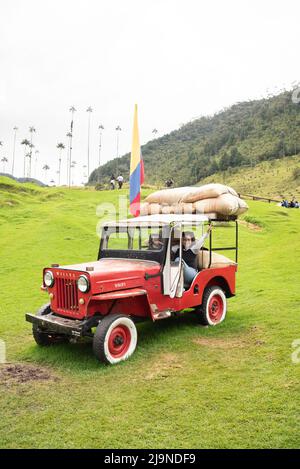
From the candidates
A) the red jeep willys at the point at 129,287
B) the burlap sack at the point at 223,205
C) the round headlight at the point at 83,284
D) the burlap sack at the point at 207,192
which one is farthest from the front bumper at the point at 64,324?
the burlap sack at the point at 207,192

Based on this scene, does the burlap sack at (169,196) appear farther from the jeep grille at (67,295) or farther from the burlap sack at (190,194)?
the jeep grille at (67,295)

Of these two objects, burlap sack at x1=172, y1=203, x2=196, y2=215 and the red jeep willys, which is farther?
burlap sack at x1=172, y1=203, x2=196, y2=215

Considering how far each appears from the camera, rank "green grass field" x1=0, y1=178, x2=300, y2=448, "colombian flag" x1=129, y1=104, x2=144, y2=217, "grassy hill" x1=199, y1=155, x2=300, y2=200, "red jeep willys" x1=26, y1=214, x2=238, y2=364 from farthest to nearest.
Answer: "grassy hill" x1=199, y1=155, x2=300, y2=200 → "colombian flag" x1=129, y1=104, x2=144, y2=217 → "red jeep willys" x1=26, y1=214, x2=238, y2=364 → "green grass field" x1=0, y1=178, x2=300, y2=448

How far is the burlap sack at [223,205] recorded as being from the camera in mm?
8656

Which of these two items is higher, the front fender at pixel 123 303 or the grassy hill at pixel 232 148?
the grassy hill at pixel 232 148

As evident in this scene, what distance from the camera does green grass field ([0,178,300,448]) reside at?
445 centimetres

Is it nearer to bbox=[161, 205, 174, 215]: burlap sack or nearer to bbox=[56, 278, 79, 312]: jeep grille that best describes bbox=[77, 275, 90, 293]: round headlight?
bbox=[56, 278, 79, 312]: jeep grille

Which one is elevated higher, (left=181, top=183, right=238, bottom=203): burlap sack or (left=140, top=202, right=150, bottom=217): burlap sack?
(left=181, top=183, right=238, bottom=203): burlap sack

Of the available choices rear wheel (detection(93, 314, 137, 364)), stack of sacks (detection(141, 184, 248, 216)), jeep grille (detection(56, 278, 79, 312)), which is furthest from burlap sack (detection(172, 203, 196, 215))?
jeep grille (detection(56, 278, 79, 312))

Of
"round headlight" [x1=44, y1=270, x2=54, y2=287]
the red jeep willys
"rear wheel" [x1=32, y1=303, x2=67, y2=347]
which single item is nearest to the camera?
the red jeep willys

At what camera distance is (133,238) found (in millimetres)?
7977

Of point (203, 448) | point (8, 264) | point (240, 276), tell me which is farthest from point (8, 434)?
point (8, 264)

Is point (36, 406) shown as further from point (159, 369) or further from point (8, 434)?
point (159, 369)
